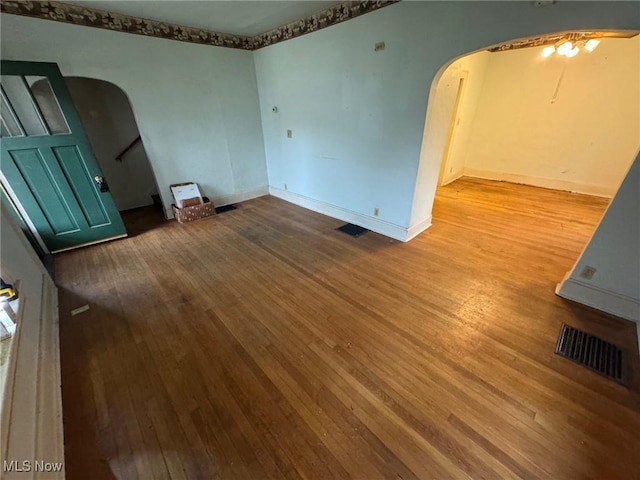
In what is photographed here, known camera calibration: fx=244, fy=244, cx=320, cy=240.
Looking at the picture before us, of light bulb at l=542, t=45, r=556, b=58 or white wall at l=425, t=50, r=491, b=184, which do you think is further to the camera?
white wall at l=425, t=50, r=491, b=184

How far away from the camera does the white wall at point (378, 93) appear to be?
73.1 inches

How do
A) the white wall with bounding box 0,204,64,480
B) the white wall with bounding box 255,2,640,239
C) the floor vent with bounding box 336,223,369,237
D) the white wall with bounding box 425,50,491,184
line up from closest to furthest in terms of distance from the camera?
1. the white wall with bounding box 0,204,64,480
2. the white wall with bounding box 255,2,640,239
3. the floor vent with bounding box 336,223,369,237
4. the white wall with bounding box 425,50,491,184

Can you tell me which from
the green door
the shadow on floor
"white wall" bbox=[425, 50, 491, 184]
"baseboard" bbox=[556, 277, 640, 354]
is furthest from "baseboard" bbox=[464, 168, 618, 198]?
the green door

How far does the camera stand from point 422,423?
4.36 ft

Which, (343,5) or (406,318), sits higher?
(343,5)

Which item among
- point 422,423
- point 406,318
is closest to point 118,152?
point 406,318

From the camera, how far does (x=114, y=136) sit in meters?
4.09

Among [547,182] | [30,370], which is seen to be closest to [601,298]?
[547,182]

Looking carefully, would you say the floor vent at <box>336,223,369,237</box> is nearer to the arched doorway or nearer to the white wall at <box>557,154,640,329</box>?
the white wall at <box>557,154,640,329</box>

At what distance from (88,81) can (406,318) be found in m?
5.54

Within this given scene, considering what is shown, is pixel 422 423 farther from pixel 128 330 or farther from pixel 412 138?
pixel 412 138

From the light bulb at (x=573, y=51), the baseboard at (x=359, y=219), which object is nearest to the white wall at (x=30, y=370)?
the baseboard at (x=359, y=219)

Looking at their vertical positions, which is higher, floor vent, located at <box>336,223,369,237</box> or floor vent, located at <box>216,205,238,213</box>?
floor vent, located at <box>216,205,238,213</box>

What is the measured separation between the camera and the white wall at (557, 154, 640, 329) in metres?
1.70
